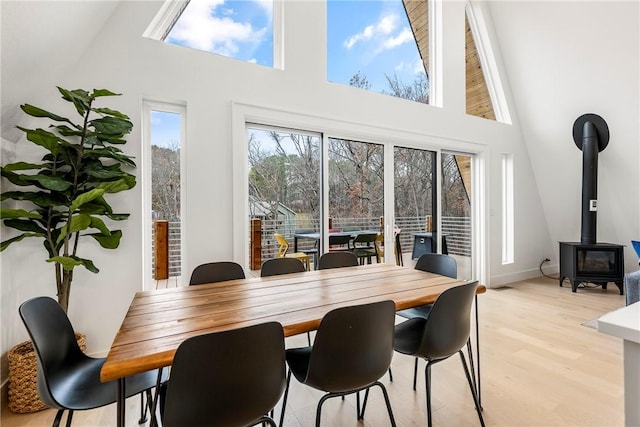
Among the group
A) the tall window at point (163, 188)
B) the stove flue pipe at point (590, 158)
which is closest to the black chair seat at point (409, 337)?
the tall window at point (163, 188)

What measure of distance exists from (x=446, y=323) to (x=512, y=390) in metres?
1.07

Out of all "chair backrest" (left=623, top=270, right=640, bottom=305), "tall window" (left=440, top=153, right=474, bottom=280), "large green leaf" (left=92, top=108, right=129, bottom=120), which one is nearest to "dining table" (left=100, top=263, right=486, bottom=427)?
"large green leaf" (left=92, top=108, right=129, bottom=120)

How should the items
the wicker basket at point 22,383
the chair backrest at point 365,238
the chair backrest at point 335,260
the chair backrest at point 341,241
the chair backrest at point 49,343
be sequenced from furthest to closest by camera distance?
the chair backrest at point 365,238, the chair backrest at point 341,241, the chair backrest at point 335,260, the wicker basket at point 22,383, the chair backrest at point 49,343

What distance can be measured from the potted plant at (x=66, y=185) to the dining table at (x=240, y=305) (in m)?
0.68

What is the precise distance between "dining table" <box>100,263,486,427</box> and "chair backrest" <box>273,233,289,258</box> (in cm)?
108

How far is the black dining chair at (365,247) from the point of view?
12.5 ft

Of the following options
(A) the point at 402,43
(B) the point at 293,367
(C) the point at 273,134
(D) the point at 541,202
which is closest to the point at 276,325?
(B) the point at 293,367

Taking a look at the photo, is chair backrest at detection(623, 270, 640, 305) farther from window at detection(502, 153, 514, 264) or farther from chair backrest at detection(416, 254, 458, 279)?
chair backrest at detection(416, 254, 458, 279)

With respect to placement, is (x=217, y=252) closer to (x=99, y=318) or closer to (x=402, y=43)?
(x=99, y=318)

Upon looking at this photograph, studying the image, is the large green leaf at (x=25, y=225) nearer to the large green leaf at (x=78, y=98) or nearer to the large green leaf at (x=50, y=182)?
the large green leaf at (x=50, y=182)

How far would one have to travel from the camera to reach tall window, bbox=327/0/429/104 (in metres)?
3.74

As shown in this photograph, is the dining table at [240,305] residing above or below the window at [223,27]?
below

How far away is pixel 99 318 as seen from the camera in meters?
2.50

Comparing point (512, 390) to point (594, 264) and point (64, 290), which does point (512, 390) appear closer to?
point (64, 290)
